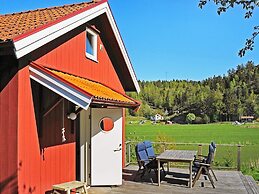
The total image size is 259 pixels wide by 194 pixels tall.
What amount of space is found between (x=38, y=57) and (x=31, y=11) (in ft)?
12.5

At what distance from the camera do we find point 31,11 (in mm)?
10148

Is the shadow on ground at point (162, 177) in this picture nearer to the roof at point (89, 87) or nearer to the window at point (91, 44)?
the roof at point (89, 87)

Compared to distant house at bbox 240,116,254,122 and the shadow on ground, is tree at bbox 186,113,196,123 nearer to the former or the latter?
distant house at bbox 240,116,254,122

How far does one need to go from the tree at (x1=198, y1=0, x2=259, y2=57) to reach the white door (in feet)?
21.0

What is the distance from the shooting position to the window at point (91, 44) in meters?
10.2

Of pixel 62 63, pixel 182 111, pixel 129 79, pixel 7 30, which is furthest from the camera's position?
pixel 182 111

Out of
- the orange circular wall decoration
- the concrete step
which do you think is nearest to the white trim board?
the orange circular wall decoration

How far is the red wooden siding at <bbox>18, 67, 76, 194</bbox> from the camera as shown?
6410 millimetres

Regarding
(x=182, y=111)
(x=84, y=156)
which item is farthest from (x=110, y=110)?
(x=182, y=111)

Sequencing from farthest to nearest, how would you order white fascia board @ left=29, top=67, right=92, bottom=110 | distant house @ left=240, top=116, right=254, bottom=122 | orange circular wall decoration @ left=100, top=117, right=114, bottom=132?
1. distant house @ left=240, top=116, right=254, bottom=122
2. orange circular wall decoration @ left=100, top=117, right=114, bottom=132
3. white fascia board @ left=29, top=67, right=92, bottom=110

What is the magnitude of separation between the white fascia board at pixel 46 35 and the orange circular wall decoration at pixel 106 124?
3283mm

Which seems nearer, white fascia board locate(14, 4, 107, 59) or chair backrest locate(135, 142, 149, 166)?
white fascia board locate(14, 4, 107, 59)

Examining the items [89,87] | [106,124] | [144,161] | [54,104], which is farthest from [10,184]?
[144,161]

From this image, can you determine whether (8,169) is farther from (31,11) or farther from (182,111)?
(182,111)
